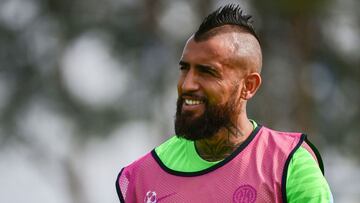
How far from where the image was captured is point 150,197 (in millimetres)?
5492

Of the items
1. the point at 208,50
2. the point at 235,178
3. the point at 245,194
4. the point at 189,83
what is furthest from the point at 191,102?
the point at 245,194

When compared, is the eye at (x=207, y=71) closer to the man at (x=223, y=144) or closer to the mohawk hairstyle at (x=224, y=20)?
the man at (x=223, y=144)

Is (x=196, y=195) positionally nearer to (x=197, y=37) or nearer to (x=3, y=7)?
(x=197, y=37)

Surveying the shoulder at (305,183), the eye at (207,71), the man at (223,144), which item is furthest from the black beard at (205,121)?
the shoulder at (305,183)

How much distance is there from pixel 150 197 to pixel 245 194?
53cm

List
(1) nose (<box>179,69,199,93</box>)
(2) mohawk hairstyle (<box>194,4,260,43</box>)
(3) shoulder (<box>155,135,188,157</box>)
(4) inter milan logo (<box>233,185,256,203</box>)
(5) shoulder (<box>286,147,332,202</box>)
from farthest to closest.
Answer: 1. (3) shoulder (<box>155,135,188,157</box>)
2. (2) mohawk hairstyle (<box>194,4,260,43</box>)
3. (1) nose (<box>179,69,199,93</box>)
4. (4) inter milan logo (<box>233,185,256,203</box>)
5. (5) shoulder (<box>286,147,332,202</box>)

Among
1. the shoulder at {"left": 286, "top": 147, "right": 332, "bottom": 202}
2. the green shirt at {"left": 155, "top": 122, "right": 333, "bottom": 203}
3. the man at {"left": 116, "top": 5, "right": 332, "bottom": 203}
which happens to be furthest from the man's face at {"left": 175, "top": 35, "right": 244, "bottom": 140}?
the shoulder at {"left": 286, "top": 147, "right": 332, "bottom": 202}

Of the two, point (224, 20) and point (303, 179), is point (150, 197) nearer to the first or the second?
point (303, 179)

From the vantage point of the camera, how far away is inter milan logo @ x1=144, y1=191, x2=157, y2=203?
5.46m

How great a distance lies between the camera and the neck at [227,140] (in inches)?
216

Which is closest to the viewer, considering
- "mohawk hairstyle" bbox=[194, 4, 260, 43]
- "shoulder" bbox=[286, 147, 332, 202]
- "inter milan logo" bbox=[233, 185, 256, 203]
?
"shoulder" bbox=[286, 147, 332, 202]

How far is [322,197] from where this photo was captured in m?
5.04

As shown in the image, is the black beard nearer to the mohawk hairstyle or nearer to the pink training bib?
the pink training bib

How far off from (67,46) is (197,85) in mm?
17650
